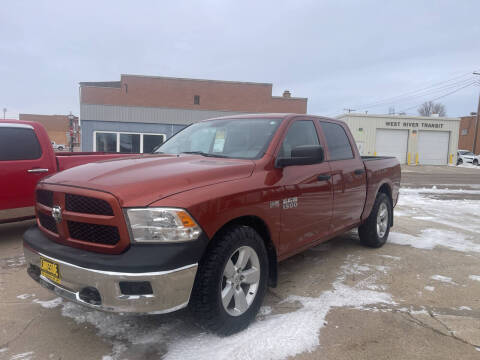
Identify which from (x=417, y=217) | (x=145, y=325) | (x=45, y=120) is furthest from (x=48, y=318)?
(x=45, y=120)

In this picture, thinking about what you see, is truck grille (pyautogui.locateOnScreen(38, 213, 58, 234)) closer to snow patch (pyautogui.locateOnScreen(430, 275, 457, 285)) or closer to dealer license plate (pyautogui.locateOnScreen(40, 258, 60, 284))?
dealer license plate (pyautogui.locateOnScreen(40, 258, 60, 284))

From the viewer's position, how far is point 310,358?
95.7 inches

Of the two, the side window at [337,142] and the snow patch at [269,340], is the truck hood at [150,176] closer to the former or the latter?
the snow patch at [269,340]

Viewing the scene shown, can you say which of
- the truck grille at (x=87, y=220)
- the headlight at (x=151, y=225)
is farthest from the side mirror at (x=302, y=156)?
the truck grille at (x=87, y=220)

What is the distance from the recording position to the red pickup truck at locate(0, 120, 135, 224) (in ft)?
15.9

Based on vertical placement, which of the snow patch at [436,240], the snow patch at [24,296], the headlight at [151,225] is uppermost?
the headlight at [151,225]

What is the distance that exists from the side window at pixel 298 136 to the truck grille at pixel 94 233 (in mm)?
1651

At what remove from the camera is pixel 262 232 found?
2.98 metres

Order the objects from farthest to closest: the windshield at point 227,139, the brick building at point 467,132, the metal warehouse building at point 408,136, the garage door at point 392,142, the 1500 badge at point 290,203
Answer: the brick building at point 467,132 < the garage door at point 392,142 < the metal warehouse building at point 408,136 < the windshield at point 227,139 < the 1500 badge at point 290,203

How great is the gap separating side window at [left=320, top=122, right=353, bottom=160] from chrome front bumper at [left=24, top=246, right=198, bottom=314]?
242 centimetres

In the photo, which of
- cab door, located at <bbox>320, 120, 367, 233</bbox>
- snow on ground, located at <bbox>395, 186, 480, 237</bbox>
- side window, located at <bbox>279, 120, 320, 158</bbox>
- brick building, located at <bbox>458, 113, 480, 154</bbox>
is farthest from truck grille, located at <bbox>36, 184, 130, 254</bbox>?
brick building, located at <bbox>458, 113, 480, 154</bbox>

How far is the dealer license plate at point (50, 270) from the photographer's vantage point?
240 centimetres

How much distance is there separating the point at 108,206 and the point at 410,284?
3.28 meters

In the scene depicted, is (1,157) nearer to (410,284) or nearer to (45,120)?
(410,284)
